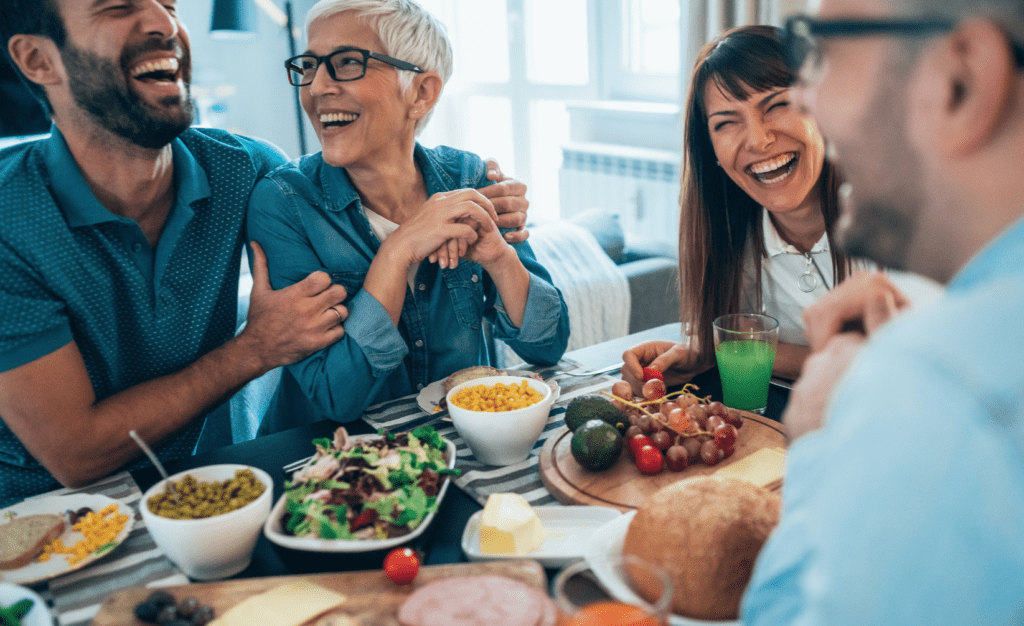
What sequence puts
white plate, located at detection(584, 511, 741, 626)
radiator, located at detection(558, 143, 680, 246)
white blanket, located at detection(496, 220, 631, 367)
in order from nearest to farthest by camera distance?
1. white plate, located at detection(584, 511, 741, 626)
2. white blanket, located at detection(496, 220, 631, 367)
3. radiator, located at detection(558, 143, 680, 246)

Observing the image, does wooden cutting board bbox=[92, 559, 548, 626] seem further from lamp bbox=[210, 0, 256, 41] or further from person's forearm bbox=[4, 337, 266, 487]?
lamp bbox=[210, 0, 256, 41]

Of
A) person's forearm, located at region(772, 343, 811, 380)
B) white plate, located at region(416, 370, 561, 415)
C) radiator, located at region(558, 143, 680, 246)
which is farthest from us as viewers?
radiator, located at region(558, 143, 680, 246)

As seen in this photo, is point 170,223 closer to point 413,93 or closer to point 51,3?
point 51,3

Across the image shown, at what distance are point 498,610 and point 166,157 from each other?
1288 millimetres

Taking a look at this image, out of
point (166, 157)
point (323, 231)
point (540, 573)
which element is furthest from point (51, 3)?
point (540, 573)

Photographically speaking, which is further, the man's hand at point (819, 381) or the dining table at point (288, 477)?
the dining table at point (288, 477)

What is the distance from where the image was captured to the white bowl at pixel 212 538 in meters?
0.91

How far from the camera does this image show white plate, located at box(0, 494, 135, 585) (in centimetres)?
95

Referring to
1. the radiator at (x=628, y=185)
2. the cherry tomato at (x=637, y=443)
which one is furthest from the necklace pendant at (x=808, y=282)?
the radiator at (x=628, y=185)

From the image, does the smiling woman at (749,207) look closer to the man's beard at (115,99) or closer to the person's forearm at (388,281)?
the person's forearm at (388,281)

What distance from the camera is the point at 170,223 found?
1567mm

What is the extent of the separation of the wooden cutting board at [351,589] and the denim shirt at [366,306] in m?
0.52

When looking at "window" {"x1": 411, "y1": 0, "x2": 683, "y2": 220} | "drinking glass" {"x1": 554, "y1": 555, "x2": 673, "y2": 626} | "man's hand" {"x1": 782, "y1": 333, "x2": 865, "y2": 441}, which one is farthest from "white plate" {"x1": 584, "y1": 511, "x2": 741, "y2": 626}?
"window" {"x1": 411, "y1": 0, "x2": 683, "y2": 220}

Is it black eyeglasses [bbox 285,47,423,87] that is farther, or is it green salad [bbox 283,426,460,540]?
black eyeglasses [bbox 285,47,423,87]
